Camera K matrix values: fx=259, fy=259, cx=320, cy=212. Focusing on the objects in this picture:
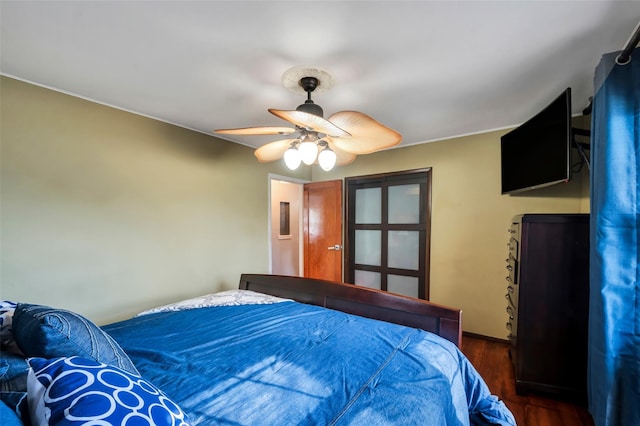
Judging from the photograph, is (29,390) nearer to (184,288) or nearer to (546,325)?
(184,288)

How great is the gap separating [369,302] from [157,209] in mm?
2131

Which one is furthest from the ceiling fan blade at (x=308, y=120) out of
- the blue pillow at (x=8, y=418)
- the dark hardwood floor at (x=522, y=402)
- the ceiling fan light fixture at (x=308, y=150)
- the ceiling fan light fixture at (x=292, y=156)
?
the dark hardwood floor at (x=522, y=402)

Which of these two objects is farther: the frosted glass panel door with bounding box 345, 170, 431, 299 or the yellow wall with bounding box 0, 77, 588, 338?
the frosted glass panel door with bounding box 345, 170, 431, 299

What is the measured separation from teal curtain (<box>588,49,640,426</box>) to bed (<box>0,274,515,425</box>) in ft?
1.80

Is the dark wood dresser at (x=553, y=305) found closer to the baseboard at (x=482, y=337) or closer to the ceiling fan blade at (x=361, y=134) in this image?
the baseboard at (x=482, y=337)

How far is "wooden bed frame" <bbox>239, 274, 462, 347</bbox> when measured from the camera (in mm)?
1488

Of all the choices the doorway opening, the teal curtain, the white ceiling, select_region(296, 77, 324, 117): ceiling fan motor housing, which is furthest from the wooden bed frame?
the doorway opening

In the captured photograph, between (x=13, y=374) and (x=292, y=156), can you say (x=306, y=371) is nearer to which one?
(x=13, y=374)

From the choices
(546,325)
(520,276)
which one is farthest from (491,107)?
(546,325)

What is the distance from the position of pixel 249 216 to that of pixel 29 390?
9.17 feet

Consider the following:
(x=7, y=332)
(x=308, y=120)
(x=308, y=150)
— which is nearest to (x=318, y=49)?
(x=308, y=120)

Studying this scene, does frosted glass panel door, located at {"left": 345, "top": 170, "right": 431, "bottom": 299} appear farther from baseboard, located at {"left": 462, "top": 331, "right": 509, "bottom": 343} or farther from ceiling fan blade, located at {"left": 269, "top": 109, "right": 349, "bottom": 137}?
ceiling fan blade, located at {"left": 269, "top": 109, "right": 349, "bottom": 137}

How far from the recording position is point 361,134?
163cm

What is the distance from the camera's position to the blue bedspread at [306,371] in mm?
895
